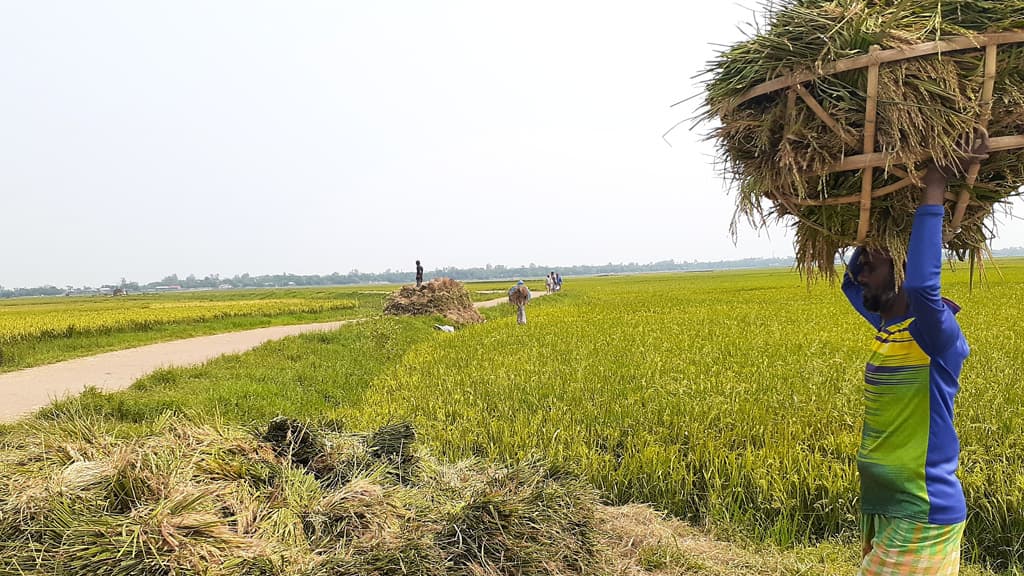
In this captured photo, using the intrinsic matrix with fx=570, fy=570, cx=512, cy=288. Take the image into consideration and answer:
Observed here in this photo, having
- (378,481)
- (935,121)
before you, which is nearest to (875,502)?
(935,121)

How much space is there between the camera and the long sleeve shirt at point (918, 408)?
167cm

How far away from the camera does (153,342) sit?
1466cm

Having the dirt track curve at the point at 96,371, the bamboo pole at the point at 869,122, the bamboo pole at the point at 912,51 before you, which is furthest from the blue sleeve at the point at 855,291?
the dirt track curve at the point at 96,371

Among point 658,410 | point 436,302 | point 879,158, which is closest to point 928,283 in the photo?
point 879,158

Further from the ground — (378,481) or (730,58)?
(730,58)

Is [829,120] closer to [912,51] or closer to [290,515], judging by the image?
[912,51]

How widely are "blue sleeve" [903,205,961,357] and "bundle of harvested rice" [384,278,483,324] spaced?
15987mm

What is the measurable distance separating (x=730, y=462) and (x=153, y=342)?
1526 centimetres

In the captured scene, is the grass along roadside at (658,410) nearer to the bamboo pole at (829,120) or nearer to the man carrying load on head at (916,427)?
the man carrying load on head at (916,427)

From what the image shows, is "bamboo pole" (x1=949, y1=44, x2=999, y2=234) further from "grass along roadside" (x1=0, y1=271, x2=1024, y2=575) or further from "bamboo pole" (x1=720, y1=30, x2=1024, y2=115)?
"grass along roadside" (x1=0, y1=271, x2=1024, y2=575)

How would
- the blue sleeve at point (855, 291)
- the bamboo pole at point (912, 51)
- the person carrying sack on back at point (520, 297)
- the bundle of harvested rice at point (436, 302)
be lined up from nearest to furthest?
the bamboo pole at point (912, 51)
the blue sleeve at point (855, 291)
the person carrying sack on back at point (520, 297)
the bundle of harvested rice at point (436, 302)

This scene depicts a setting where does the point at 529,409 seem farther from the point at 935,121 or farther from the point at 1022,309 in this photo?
the point at 1022,309

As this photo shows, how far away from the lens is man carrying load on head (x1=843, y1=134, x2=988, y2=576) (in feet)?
5.47

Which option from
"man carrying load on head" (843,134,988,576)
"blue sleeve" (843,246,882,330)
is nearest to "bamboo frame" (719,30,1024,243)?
"man carrying load on head" (843,134,988,576)
